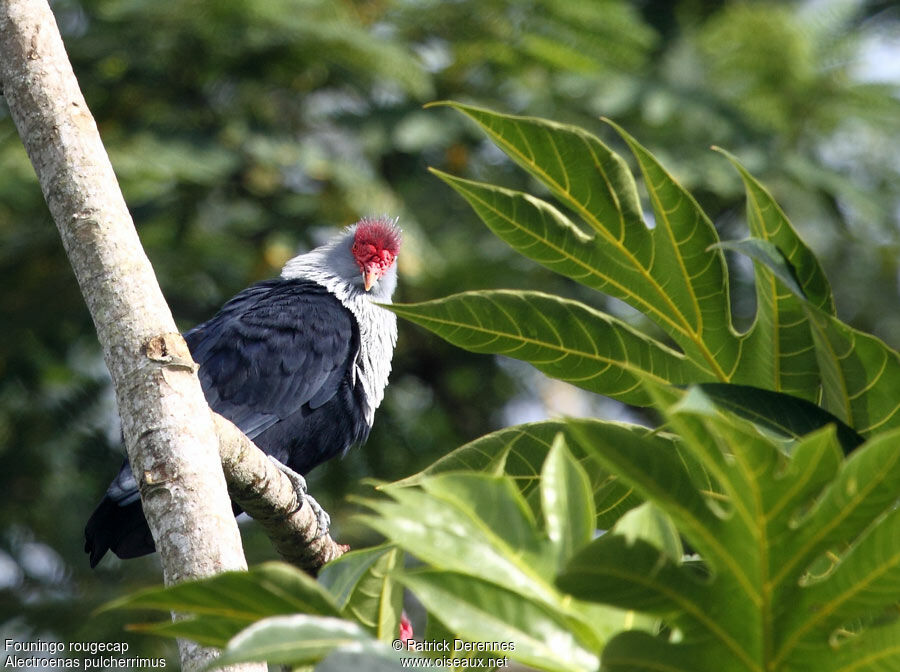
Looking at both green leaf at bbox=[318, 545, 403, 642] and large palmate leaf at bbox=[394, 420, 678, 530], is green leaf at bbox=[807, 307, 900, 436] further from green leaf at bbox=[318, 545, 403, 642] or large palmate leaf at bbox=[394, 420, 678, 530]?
green leaf at bbox=[318, 545, 403, 642]

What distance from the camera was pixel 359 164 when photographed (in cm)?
604

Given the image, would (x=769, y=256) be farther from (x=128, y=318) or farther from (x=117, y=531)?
(x=117, y=531)

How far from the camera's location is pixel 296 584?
1.14 meters

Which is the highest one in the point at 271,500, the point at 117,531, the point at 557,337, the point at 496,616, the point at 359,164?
the point at 359,164

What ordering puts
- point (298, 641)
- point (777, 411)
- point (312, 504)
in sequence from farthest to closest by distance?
point (312, 504) < point (777, 411) < point (298, 641)

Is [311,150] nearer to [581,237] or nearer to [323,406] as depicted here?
[323,406]

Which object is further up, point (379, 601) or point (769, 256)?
point (769, 256)

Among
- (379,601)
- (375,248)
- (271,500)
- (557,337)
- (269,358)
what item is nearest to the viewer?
(379,601)

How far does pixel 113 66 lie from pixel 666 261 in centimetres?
464

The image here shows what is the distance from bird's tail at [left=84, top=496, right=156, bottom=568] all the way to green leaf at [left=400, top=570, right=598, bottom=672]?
246 centimetres

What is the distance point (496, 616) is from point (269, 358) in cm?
309

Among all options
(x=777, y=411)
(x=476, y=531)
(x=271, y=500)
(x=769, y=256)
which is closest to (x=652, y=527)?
(x=476, y=531)

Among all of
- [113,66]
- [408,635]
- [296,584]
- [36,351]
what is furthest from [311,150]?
[296,584]

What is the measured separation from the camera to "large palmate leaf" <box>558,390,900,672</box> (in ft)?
3.51
